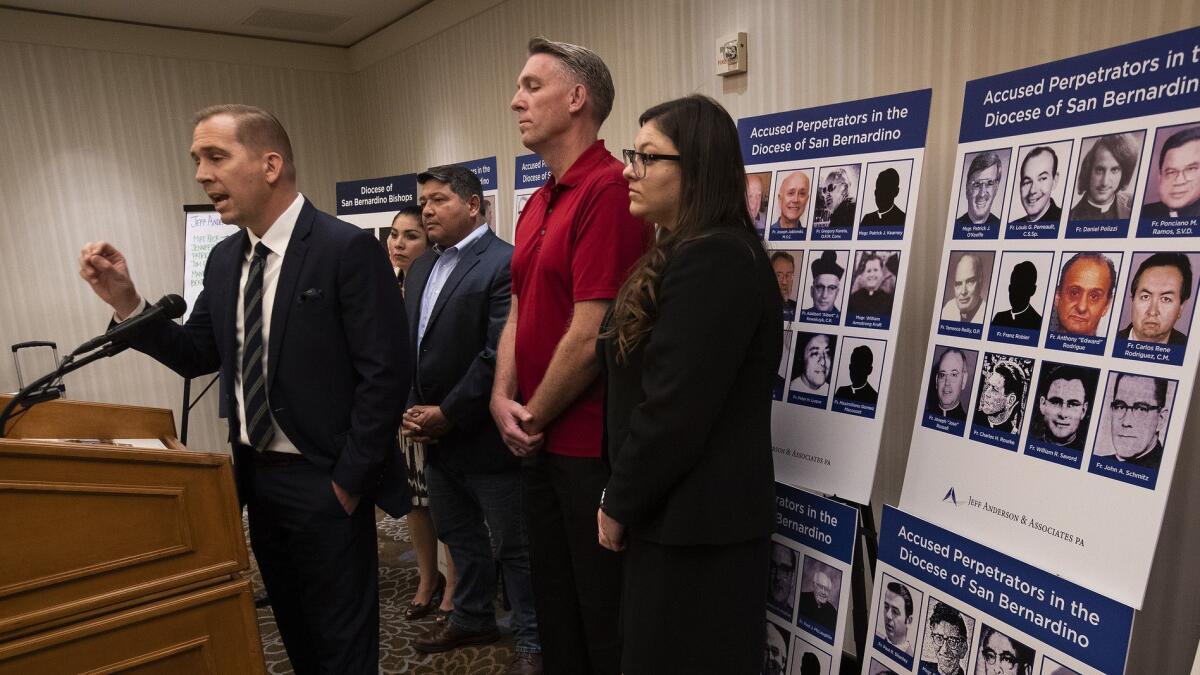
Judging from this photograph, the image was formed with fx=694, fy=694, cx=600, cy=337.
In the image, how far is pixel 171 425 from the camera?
1.66 meters

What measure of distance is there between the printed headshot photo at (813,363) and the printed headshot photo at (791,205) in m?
0.26

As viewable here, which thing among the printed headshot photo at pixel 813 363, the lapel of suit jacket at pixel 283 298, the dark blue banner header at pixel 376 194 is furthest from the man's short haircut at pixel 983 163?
the dark blue banner header at pixel 376 194

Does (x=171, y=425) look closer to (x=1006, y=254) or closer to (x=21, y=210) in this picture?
(x=1006, y=254)

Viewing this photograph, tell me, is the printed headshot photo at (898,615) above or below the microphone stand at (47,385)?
below

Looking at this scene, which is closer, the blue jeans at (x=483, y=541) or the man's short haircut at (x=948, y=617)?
the man's short haircut at (x=948, y=617)

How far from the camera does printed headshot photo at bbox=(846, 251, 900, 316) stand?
1534 mm

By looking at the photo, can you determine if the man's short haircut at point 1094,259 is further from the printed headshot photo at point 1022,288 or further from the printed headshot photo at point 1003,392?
the printed headshot photo at point 1003,392

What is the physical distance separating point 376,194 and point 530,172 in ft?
3.41

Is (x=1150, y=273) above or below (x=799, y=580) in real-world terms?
above

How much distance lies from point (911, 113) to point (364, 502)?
1.55 m

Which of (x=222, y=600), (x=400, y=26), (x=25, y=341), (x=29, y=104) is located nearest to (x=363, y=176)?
(x=400, y=26)

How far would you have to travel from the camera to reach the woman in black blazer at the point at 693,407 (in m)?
1.19

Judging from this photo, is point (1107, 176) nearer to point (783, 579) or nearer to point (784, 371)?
point (784, 371)

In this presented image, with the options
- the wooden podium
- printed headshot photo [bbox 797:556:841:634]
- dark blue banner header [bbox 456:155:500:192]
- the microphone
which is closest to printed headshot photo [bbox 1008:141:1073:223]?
printed headshot photo [bbox 797:556:841:634]
